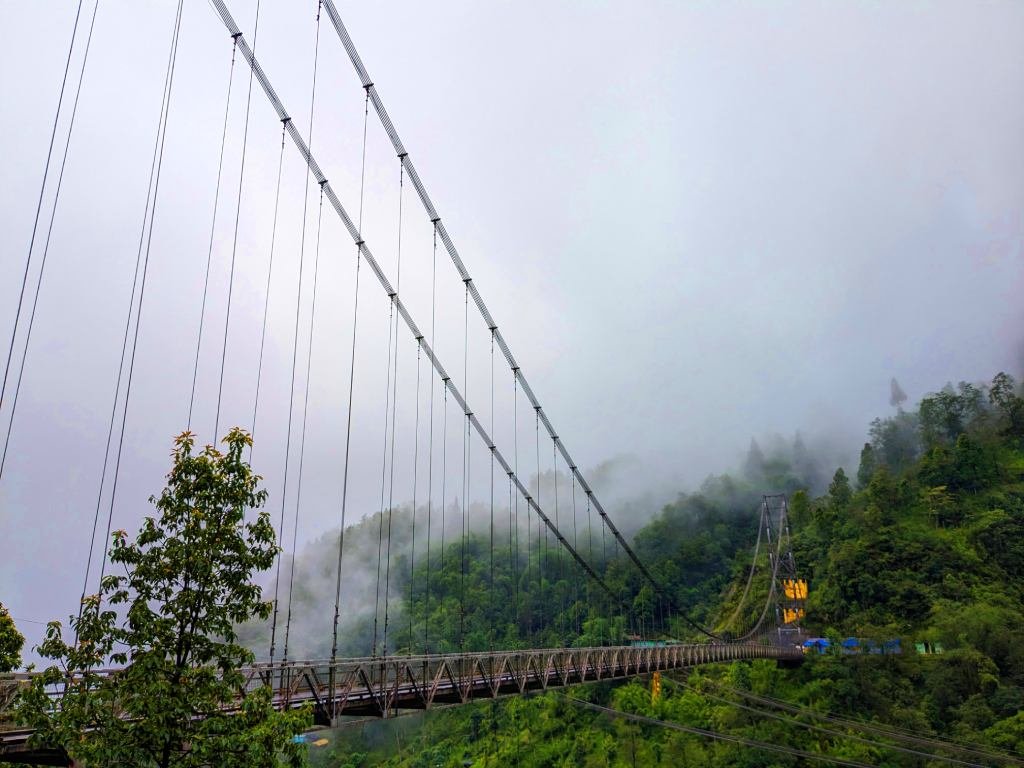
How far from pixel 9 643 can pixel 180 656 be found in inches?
361

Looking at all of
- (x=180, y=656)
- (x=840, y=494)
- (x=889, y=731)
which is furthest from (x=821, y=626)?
(x=180, y=656)

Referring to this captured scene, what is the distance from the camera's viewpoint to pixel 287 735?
27.0 feet

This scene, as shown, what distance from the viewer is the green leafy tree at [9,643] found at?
14.2 metres

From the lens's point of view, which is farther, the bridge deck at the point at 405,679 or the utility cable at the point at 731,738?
the utility cable at the point at 731,738

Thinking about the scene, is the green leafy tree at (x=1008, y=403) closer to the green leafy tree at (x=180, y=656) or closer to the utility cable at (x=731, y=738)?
the utility cable at (x=731, y=738)

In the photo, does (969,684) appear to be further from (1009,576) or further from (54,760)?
(54,760)

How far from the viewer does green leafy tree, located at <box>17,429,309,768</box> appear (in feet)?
24.9

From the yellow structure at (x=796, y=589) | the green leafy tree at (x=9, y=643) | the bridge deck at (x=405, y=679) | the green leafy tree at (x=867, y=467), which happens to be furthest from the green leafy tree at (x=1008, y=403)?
the green leafy tree at (x=9, y=643)

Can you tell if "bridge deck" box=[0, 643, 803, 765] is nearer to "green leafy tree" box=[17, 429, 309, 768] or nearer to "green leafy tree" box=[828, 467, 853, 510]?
"green leafy tree" box=[17, 429, 309, 768]

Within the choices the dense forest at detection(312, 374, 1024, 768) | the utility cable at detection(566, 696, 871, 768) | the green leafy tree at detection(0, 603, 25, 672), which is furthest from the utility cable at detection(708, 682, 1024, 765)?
the green leafy tree at detection(0, 603, 25, 672)

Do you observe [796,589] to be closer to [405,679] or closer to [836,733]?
[836,733]

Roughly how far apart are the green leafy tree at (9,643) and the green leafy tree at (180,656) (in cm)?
773

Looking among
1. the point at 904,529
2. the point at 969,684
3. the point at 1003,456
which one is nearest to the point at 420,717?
the point at 969,684

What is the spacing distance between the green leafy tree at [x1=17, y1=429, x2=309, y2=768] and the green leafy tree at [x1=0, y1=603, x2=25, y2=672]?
7.73 metres
